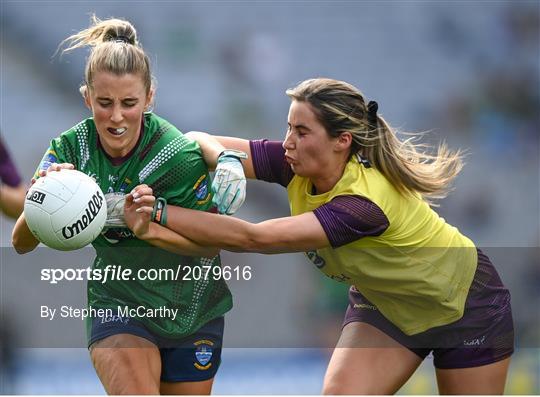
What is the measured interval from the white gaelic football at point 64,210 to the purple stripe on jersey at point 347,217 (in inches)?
37.8

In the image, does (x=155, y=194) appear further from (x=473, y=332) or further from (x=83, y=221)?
(x=473, y=332)

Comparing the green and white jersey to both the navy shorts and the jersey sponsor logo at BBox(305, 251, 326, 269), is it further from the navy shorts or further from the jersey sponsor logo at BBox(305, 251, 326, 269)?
the jersey sponsor logo at BBox(305, 251, 326, 269)

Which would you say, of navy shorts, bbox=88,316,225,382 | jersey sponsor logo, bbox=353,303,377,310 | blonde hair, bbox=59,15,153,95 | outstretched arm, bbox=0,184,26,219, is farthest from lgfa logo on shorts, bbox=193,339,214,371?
outstretched arm, bbox=0,184,26,219

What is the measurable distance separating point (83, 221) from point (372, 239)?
51.4 inches

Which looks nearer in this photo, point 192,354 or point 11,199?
point 192,354

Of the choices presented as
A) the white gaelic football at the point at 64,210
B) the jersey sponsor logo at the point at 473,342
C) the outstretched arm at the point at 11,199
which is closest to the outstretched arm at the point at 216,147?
the white gaelic football at the point at 64,210

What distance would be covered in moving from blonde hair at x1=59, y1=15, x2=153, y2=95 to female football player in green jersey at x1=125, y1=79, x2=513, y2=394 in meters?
0.48

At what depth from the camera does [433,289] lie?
468 centimetres

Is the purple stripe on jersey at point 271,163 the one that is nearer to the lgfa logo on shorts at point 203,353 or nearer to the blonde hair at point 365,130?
the blonde hair at point 365,130

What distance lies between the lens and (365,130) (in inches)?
177

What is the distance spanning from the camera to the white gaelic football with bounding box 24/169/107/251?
13.6 feet

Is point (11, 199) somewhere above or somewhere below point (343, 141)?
below

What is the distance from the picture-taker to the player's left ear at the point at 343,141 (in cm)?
444

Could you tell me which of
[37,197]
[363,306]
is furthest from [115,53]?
[363,306]
